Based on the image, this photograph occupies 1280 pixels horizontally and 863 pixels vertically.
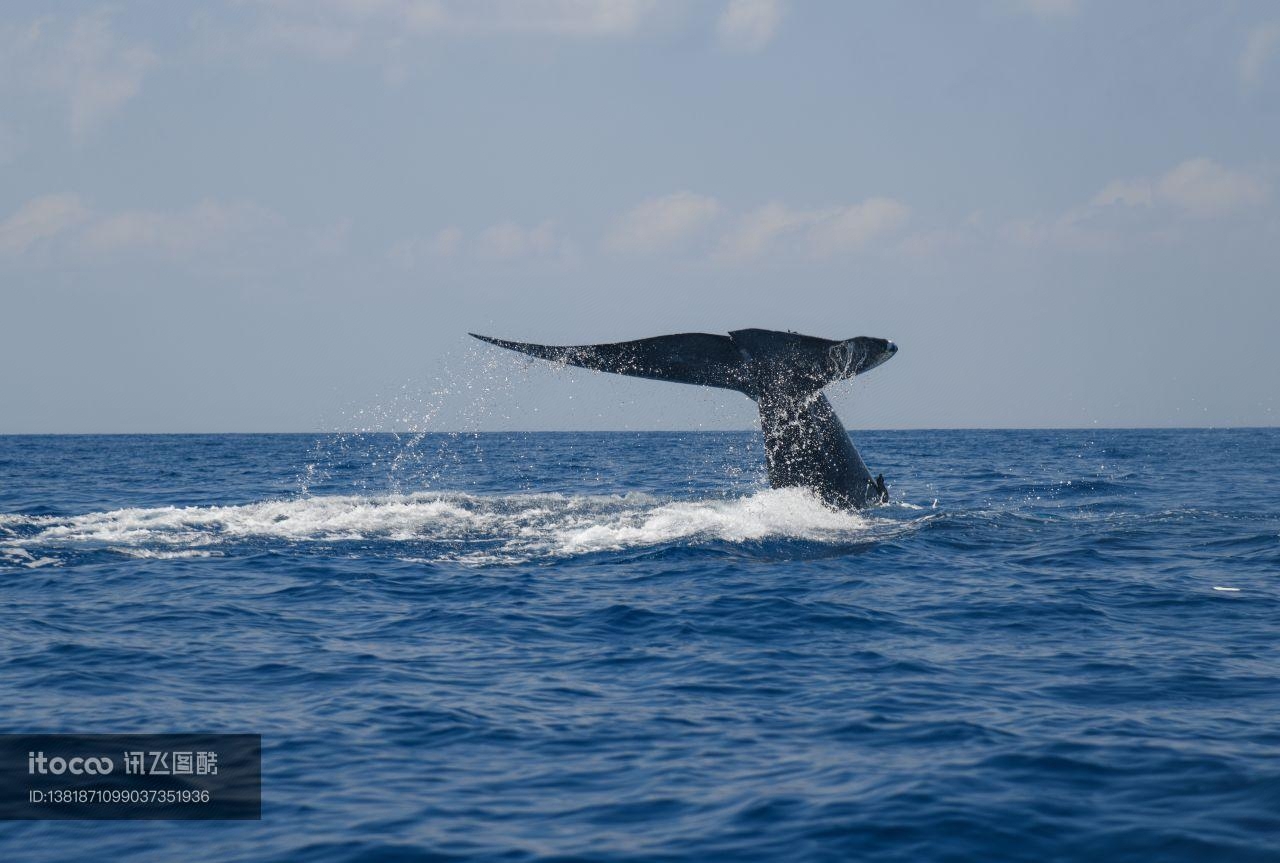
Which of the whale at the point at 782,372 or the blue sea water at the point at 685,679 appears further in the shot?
the whale at the point at 782,372

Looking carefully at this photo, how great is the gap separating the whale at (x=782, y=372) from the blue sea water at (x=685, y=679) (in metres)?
0.49

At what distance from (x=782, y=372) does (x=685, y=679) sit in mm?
6475

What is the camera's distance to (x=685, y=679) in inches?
332

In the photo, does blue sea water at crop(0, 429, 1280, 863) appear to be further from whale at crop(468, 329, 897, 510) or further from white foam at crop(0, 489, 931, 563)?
whale at crop(468, 329, 897, 510)

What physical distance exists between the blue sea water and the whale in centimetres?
49

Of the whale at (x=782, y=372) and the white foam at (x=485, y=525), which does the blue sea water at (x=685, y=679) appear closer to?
the white foam at (x=485, y=525)

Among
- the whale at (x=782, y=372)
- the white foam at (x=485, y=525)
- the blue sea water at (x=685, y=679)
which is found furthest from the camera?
the white foam at (x=485, y=525)

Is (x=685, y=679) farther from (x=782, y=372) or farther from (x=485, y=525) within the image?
(x=485, y=525)

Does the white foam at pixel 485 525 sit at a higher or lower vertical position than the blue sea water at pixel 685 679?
higher

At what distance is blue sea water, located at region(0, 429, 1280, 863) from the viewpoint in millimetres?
5820

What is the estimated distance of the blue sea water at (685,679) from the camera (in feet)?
19.1

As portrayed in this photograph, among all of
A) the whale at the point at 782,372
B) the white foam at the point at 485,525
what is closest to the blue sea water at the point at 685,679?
the white foam at the point at 485,525

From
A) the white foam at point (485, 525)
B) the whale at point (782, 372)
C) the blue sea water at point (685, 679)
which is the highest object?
the whale at point (782, 372)

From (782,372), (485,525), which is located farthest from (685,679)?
(485,525)
